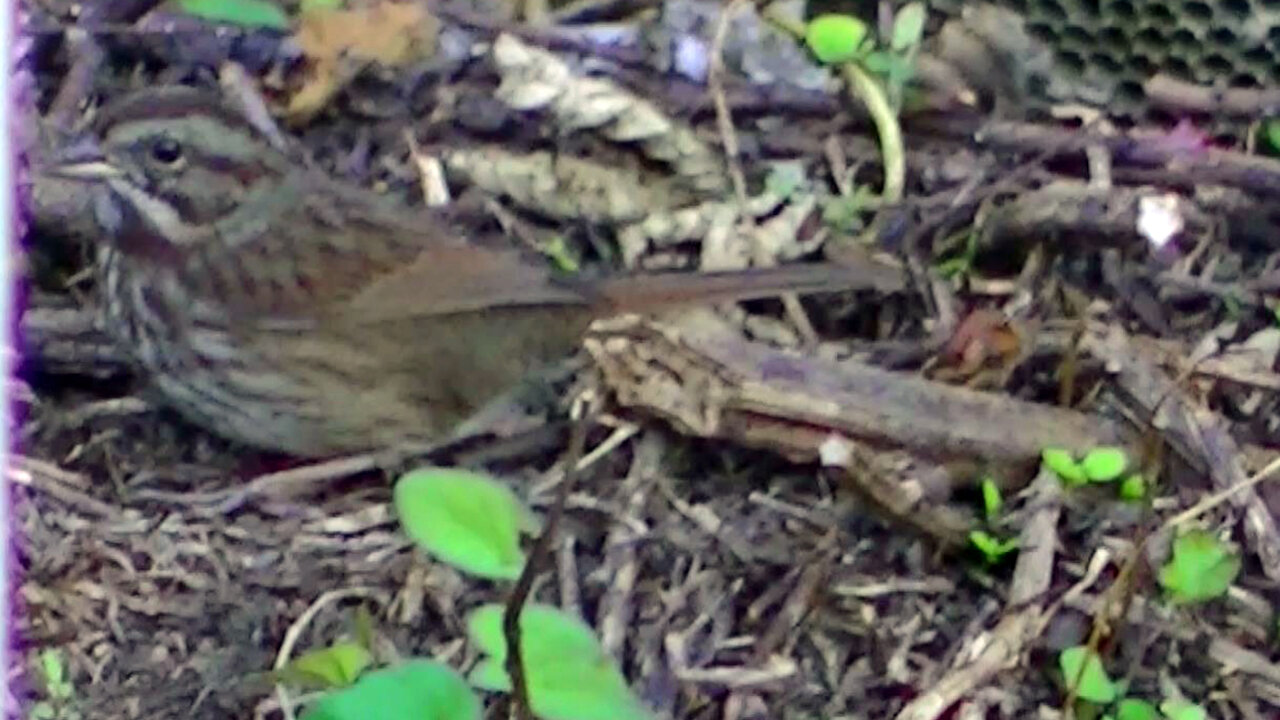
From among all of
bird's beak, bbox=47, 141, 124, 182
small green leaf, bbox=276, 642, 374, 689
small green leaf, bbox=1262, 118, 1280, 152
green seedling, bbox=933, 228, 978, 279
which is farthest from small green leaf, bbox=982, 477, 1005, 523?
bird's beak, bbox=47, 141, 124, 182

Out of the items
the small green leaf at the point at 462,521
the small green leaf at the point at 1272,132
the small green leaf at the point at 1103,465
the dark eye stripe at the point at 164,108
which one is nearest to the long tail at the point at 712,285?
the small green leaf at the point at 1103,465

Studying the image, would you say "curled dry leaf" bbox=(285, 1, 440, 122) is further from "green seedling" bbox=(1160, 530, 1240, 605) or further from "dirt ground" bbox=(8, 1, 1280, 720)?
"green seedling" bbox=(1160, 530, 1240, 605)

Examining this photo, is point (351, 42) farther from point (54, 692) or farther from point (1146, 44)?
point (54, 692)

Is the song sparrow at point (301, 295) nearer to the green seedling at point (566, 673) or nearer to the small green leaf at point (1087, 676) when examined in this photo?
the small green leaf at point (1087, 676)

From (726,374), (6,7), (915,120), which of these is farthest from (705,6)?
(6,7)

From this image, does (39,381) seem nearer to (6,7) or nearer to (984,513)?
(984,513)

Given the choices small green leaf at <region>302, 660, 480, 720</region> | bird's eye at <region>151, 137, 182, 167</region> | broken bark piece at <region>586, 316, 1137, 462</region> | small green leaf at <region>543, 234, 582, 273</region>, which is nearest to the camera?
small green leaf at <region>302, 660, 480, 720</region>

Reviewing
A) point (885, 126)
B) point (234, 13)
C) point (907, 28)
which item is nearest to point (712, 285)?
point (885, 126)
